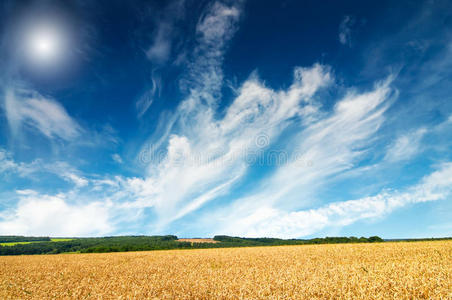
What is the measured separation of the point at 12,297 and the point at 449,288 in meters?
18.5

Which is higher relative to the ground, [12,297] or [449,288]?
[449,288]

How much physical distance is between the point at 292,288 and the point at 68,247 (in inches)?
4380

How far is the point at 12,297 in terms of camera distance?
424 inches

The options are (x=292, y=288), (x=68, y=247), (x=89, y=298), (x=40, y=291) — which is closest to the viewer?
(x=292, y=288)

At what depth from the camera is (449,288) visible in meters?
8.18

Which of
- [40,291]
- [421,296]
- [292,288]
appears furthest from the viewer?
[40,291]

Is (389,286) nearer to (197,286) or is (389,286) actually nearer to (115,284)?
(197,286)

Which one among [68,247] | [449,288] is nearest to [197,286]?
[449,288]

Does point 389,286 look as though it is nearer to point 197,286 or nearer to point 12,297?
point 197,286

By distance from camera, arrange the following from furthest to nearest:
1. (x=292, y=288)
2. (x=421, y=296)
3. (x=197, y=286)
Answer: (x=197, y=286)
(x=292, y=288)
(x=421, y=296)

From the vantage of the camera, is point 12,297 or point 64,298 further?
point 12,297

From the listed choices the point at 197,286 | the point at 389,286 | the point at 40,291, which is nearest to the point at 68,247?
the point at 40,291

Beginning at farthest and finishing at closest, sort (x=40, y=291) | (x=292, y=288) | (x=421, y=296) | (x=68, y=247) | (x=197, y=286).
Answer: (x=68, y=247)
(x=40, y=291)
(x=197, y=286)
(x=292, y=288)
(x=421, y=296)

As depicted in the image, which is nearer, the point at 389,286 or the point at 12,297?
the point at 389,286
